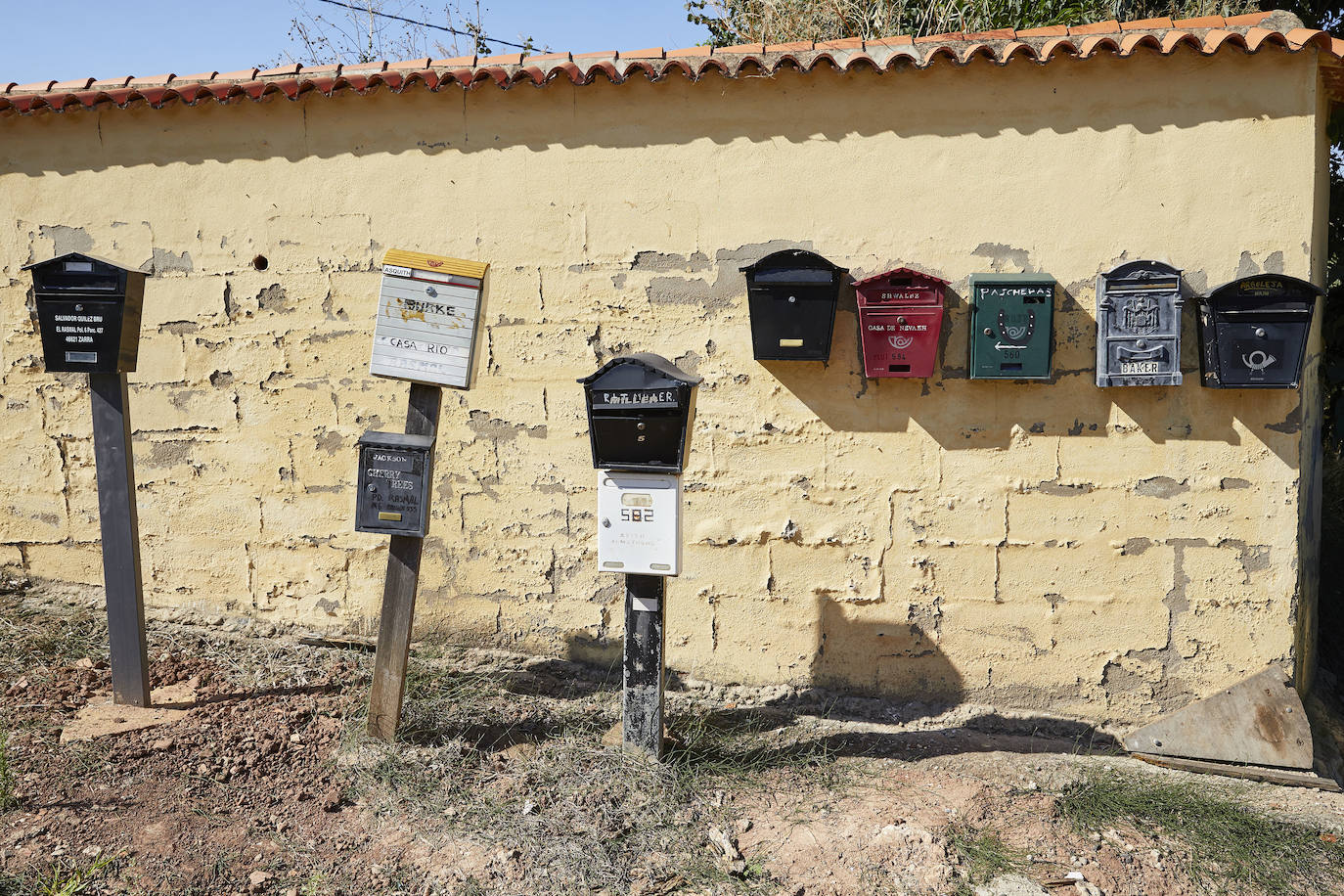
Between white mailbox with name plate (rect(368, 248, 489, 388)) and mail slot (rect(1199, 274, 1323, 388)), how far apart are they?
9.92 ft

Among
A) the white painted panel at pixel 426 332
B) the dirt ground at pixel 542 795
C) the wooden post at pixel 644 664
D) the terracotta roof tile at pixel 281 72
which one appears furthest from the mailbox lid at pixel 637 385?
the terracotta roof tile at pixel 281 72

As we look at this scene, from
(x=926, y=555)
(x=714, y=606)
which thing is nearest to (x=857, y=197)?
(x=926, y=555)

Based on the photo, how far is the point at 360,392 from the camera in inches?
190

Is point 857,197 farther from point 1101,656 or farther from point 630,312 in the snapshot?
point 1101,656

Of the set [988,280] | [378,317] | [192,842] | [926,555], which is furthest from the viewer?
[926,555]

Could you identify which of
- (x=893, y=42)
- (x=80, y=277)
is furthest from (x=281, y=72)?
(x=893, y=42)

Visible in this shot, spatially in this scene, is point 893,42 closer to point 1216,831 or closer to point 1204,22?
point 1204,22

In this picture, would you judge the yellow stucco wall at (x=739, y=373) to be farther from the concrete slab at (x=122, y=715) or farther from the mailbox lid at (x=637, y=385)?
the mailbox lid at (x=637, y=385)

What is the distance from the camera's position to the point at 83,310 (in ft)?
12.7

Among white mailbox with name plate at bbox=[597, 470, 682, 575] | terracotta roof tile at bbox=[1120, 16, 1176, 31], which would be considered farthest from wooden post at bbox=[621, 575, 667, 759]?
terracotta roof tile at bbox=[1120, 16, 1176, 31]

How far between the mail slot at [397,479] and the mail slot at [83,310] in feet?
3.81

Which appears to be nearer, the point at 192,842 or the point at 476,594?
Answer: the point at 192,842

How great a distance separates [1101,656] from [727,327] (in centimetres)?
228

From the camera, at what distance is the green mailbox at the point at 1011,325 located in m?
4.09
